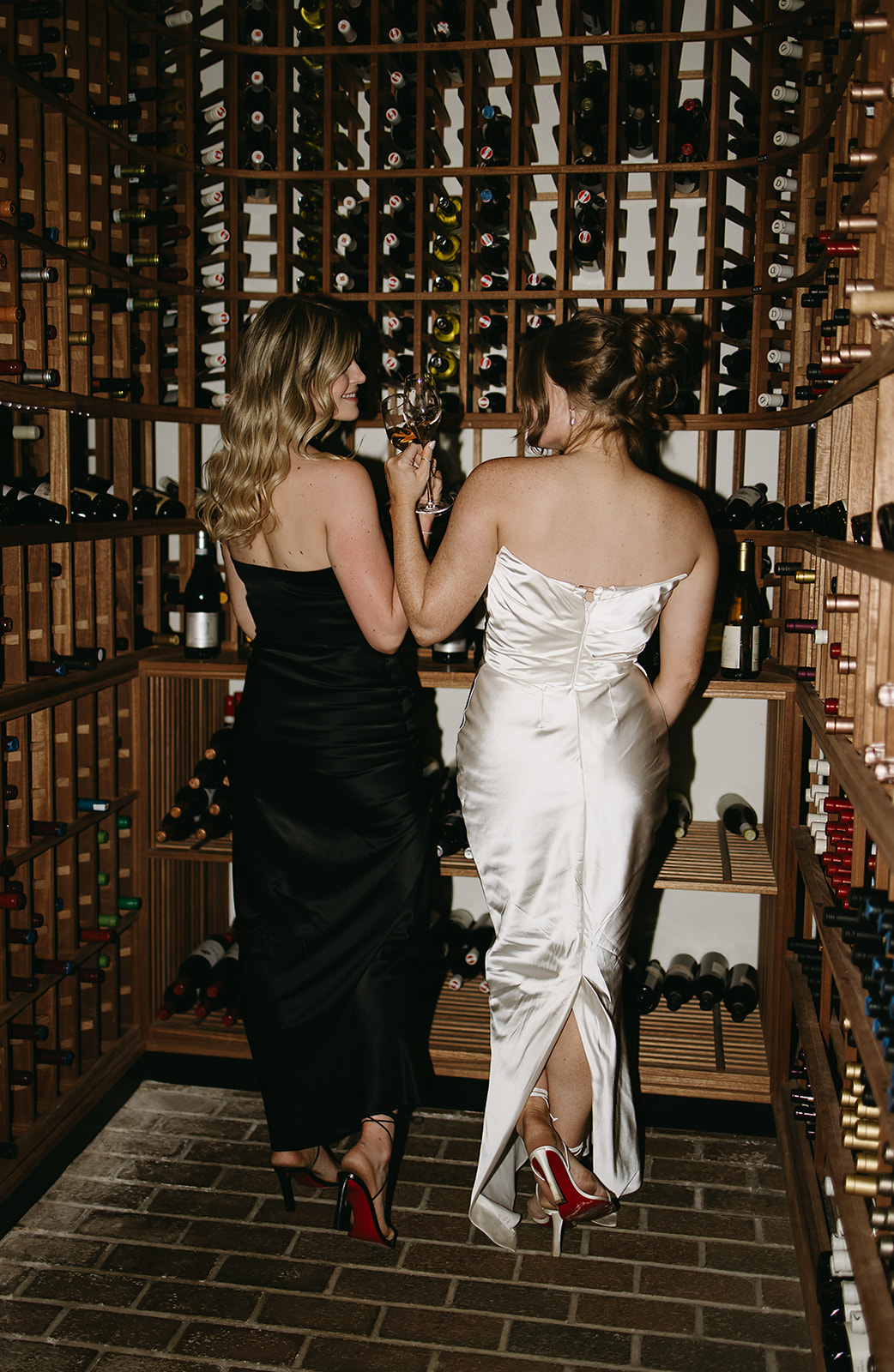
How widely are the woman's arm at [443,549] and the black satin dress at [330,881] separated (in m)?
0.24

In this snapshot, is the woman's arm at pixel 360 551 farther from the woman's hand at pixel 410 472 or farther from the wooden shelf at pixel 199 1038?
the wooden shelf at pixel 199 1038

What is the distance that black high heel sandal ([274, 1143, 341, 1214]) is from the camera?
2.38 meters

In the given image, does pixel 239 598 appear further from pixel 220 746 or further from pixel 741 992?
pixel 741 992

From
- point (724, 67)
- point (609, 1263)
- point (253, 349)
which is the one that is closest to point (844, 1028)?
point (609, 1263)

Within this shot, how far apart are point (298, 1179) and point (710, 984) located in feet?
4.17

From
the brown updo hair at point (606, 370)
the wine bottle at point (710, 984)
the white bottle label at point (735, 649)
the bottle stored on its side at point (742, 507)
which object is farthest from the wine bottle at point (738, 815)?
the brown updo hair at point (606, 370)

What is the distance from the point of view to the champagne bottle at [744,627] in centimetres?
279

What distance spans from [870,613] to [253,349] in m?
1.30

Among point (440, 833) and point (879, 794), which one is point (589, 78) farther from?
point (879, 794)

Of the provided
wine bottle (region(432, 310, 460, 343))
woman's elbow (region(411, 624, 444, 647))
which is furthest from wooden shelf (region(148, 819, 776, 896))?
wine bottle (region(432, 310, 460, 343))

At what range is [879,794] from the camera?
4.58 feet

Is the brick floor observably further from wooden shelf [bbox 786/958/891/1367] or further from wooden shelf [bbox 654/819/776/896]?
wooden shelf [bbox 654/819/776/896]

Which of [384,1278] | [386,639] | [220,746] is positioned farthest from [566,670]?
[220,746]

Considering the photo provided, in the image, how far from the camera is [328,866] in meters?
2.40
